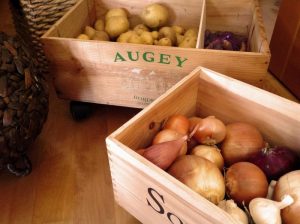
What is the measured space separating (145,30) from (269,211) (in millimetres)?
658

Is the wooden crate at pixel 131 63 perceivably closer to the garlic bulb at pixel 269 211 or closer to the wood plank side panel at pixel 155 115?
the wood plank side panel at pixel 155 115

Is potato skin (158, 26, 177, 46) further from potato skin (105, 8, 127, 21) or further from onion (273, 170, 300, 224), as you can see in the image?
onion (273, 170, 300, 224)

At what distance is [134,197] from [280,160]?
27cm

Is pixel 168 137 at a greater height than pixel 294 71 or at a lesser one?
greater

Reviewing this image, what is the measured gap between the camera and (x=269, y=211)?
0.47 meters

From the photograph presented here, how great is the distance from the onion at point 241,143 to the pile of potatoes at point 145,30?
33 cm

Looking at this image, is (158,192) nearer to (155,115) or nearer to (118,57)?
(155,115)

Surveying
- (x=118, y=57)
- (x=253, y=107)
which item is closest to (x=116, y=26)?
(x=118, y=57)

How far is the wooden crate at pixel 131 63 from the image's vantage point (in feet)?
2.36

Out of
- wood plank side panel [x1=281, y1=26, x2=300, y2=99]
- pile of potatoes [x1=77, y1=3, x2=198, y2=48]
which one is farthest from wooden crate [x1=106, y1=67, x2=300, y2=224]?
wood plank side panel [x1=281, y1=26, x2=300, y2=99]

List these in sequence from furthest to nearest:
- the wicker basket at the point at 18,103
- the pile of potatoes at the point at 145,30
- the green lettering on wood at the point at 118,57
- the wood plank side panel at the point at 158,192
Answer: the pile of potatoes at the point at 145,30 < the green lettering on wood at the point at 118,57 < the wicker basket at the point at 18,103 < the wood plank side panel at the point at 158,192

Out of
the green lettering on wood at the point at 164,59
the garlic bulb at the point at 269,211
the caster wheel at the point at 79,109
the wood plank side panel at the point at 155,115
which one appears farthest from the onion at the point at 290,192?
the caster wheel at the point at 79,109

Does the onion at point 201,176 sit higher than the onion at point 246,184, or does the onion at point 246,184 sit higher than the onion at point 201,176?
the onion at point 201,176

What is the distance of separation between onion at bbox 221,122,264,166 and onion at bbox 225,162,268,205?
62 mm
